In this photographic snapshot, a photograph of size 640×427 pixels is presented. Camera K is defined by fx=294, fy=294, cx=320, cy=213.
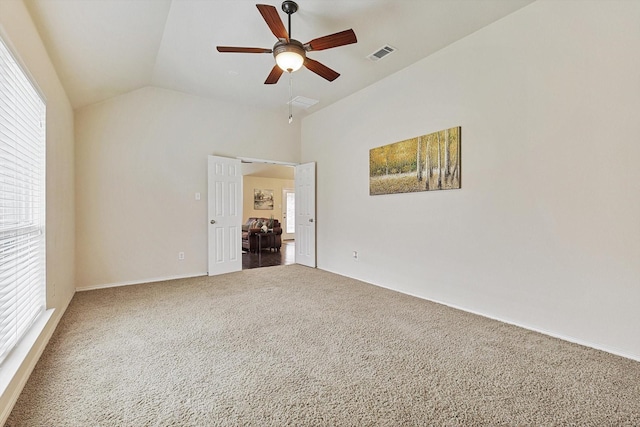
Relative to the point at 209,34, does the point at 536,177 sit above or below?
below

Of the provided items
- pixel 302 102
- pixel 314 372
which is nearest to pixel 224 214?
pixel 302 102

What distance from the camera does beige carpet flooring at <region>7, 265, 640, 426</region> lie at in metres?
1.58

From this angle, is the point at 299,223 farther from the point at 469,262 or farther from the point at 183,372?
the point at 183,372

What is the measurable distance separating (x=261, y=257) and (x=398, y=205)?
3.91 meters

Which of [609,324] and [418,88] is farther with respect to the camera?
[418,88]

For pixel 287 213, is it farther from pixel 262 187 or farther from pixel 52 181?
pixel 52 181

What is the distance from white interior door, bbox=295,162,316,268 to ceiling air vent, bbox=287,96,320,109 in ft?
3.41

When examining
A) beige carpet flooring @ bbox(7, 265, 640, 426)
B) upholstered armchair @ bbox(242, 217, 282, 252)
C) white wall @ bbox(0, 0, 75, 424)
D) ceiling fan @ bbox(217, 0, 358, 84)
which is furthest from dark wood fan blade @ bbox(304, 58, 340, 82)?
upholstered armchair @ bbox(242, 217, 282, 252)

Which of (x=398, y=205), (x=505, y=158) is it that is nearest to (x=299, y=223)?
A: (x=398, y=205)

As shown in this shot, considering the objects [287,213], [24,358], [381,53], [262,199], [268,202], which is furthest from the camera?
[287,213]

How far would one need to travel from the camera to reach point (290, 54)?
2.60 m

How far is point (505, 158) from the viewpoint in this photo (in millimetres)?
2906

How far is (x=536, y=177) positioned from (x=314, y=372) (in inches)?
101

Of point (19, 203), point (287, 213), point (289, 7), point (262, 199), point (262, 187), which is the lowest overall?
point (287, 213)
